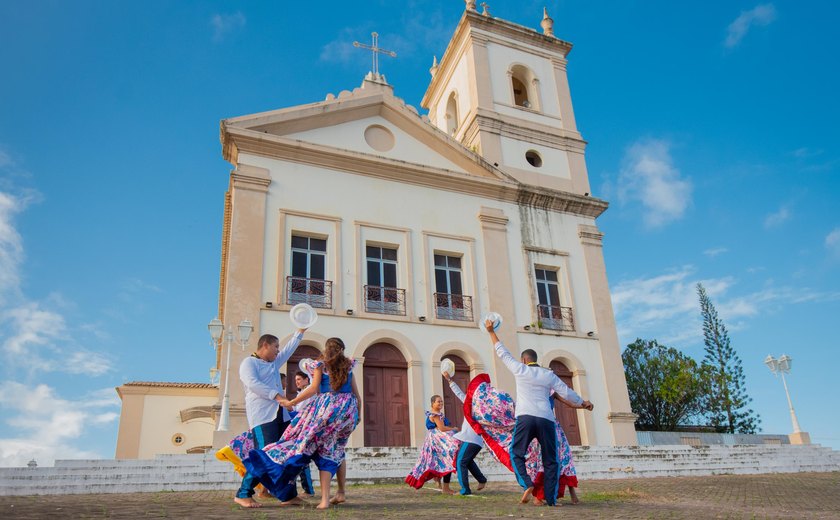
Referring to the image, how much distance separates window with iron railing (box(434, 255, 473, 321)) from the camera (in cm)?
1656

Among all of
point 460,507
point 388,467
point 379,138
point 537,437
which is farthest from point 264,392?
point 379,138

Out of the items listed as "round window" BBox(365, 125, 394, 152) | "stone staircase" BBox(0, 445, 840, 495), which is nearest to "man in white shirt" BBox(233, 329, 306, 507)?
"stone staircase" BBox(0, 445, 840, 495)

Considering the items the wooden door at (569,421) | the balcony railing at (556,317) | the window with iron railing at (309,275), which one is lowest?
the wooden door at (569,421)

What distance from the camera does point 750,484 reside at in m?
9.66

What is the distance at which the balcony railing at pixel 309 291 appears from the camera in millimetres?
15012

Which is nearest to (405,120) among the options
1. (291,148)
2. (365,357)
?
(291,148)

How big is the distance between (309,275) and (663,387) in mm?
16314

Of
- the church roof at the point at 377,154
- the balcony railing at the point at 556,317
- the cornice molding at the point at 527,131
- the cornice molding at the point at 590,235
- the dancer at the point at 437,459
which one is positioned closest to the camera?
the dancer at the point at 437,459

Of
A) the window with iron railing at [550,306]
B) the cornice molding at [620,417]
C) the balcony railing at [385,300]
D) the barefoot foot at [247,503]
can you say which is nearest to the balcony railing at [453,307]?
the balcony railing at [385,300]

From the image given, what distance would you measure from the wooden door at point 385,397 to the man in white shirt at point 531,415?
8624mm

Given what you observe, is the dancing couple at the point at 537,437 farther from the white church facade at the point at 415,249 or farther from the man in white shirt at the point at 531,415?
the white church facade at the point at 415,249

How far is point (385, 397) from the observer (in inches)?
595

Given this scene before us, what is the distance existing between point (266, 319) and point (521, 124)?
11004 millimetres

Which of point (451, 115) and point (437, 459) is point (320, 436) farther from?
point (451, 115)
